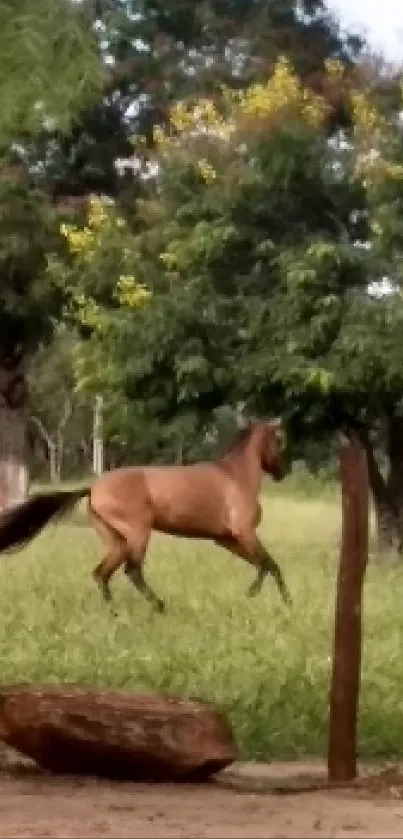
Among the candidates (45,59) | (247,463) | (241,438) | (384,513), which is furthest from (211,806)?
(384,513)

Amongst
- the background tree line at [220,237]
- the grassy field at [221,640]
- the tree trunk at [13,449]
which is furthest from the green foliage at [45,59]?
the tree trunk at [13,449]

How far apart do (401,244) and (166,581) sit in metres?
4.70

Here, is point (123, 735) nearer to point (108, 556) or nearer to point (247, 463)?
point (108, 556)

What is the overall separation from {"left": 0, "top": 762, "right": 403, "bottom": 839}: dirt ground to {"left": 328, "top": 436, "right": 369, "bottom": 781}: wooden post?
125 mm

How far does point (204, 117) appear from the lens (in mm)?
14859

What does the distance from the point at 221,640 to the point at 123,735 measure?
2.93 meters

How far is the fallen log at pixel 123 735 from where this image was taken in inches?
212

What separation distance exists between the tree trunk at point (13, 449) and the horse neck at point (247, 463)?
4.82 meters

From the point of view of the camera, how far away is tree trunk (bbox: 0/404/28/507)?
1600cm

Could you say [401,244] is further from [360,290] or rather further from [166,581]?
[166,581]

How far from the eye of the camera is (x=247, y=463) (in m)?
11.0

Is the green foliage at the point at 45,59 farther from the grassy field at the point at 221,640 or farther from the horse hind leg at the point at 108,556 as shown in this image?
the horse hind leg at the point at 108,556

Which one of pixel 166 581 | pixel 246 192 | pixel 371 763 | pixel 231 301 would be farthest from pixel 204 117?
pixel 371 763

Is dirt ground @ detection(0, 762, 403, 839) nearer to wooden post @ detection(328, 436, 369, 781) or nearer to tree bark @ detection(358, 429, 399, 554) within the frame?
wooden post @ detection(328, 436, 369, 781)
